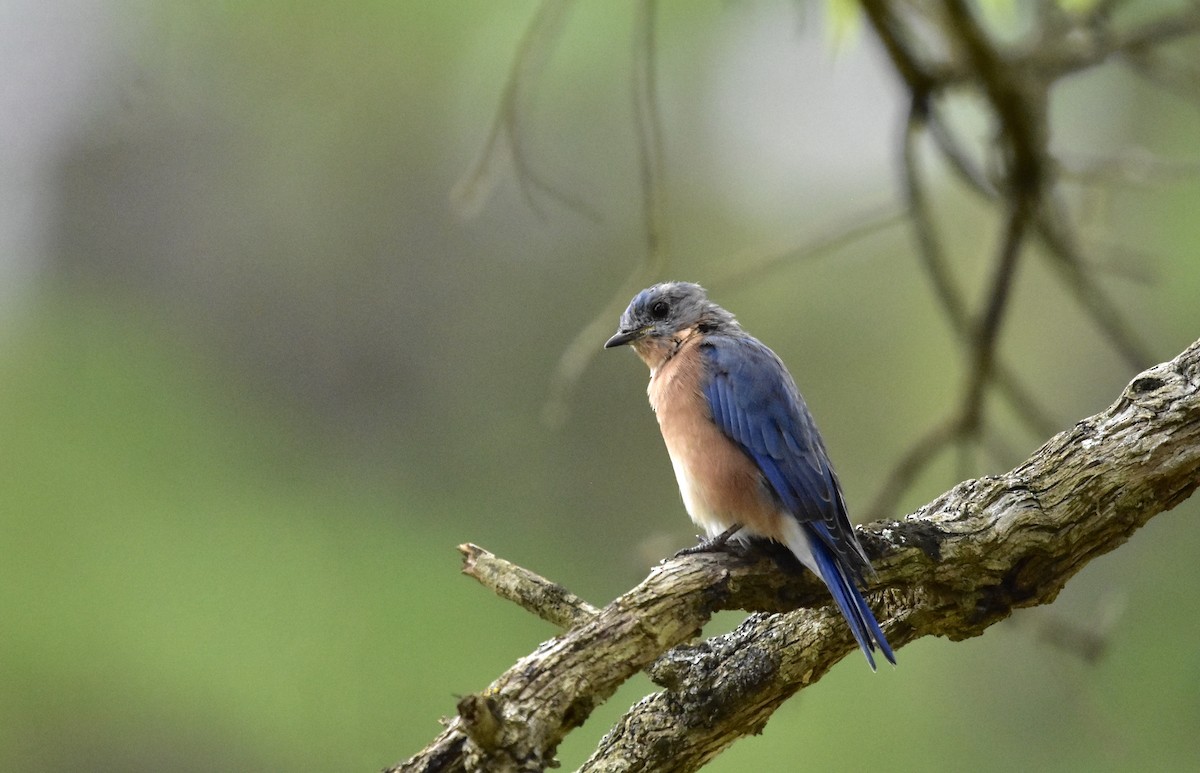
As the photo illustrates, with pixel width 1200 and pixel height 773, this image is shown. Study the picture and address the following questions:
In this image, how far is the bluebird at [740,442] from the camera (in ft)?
11.7

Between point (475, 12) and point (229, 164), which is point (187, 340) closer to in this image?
point (229, 164)

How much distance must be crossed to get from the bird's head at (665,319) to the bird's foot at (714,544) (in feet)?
3.97

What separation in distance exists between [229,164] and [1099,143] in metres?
7.70

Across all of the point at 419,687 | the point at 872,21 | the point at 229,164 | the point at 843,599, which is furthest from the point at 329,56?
the point at 843,599

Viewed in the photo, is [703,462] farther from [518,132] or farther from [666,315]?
[518,132]

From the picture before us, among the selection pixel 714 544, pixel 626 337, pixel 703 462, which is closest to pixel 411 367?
pixel 626 337

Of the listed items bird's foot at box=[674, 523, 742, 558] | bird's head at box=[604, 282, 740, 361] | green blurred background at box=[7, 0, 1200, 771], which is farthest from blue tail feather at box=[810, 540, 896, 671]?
green blurred background at box=[7, 0, 1200, 771]

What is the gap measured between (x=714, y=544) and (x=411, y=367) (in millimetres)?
7309

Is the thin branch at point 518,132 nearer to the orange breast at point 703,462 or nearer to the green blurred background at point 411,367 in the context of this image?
the orange breast at point 703,462

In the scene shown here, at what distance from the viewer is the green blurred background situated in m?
8.55

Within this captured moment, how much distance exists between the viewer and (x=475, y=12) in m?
9.67

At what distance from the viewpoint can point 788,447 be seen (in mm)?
4289

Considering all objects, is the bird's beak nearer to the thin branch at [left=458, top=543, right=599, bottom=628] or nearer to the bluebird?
the bluebird

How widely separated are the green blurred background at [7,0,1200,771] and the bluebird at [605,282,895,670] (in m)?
3.34
